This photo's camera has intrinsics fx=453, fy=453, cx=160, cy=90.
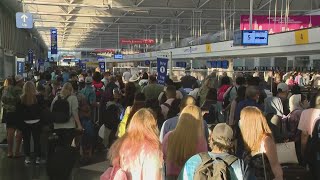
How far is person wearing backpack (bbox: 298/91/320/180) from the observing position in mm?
5656

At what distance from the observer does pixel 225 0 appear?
104ft

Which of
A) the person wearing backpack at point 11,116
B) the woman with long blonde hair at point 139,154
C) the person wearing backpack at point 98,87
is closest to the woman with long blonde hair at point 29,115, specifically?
the person wearing backpack at point 11,116

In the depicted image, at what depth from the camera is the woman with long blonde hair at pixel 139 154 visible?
358 centimetres

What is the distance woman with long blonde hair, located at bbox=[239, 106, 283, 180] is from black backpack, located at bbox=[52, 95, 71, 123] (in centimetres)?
428

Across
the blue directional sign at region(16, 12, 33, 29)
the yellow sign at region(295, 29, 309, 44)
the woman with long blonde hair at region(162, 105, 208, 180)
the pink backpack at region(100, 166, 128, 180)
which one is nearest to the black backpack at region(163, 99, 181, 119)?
the woman with long blonde hair at region(162, 105, 208, 180)

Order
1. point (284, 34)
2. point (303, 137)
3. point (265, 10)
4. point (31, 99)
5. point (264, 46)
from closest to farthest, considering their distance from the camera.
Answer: point (303, 137) < point (31, 99) < point (284, 34) < point (264, 46) < point (265, 10)

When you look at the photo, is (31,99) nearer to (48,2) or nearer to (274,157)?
(274,157)

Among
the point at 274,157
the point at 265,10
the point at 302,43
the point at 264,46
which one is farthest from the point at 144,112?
the point at 265,10

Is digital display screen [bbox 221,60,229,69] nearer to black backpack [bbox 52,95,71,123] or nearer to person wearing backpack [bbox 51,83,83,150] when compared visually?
person wearing backpack [bbox 51,83,83,150]

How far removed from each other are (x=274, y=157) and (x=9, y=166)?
5.76 m

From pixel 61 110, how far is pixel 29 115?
958mm

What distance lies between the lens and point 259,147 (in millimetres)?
4172

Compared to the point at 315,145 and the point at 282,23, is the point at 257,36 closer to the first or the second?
the point at 282,23

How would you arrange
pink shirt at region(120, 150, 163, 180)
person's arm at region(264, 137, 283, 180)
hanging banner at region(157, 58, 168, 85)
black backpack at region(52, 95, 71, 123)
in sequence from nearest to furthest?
pink shirt at region(120, 150, 163, 180), person's arm at region(264, 137, 283, 180), black backpack at region(52, 95, 71, 123), hanging banner at region(157, 58, 168, 85)
